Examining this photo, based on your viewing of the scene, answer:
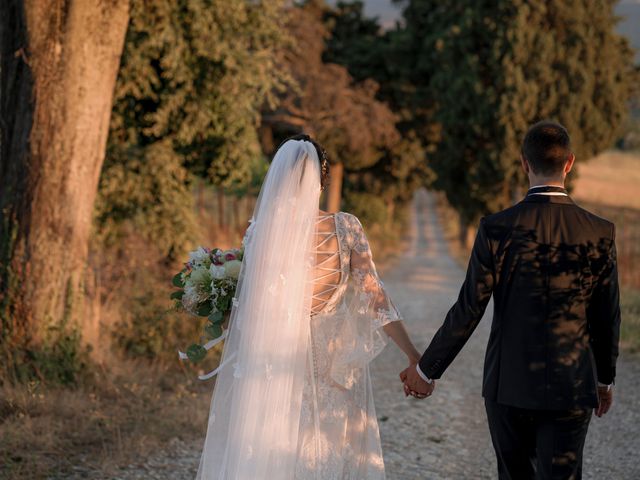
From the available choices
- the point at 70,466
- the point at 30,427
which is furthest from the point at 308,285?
the point at 30,427

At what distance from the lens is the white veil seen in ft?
12.8

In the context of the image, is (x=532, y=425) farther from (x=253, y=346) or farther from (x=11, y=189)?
(x=11, y=189)

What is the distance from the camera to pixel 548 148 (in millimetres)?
3348

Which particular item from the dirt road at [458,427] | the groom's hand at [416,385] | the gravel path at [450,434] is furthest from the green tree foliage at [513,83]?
the groom's hand at [416,385]

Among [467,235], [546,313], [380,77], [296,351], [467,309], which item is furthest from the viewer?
[467,235]

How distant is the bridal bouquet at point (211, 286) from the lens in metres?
4.21

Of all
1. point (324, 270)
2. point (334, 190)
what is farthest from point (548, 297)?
point (334, 190)

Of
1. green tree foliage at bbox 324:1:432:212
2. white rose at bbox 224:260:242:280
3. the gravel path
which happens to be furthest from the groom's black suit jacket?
green tree foliage at bbox 324:1:432:212

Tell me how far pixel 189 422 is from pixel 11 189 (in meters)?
2.72

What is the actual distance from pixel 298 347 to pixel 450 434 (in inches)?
141

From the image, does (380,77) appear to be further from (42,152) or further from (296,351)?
(296,351)

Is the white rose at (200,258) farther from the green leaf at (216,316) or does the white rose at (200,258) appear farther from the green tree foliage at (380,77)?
the green tree foliage at (380,77)

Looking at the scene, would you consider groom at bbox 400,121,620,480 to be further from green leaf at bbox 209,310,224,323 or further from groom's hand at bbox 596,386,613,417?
green leaf at bbox 209,310,224,323

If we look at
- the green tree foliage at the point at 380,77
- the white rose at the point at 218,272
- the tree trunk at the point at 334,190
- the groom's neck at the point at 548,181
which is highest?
the green tree foliage at the point at 380,77
